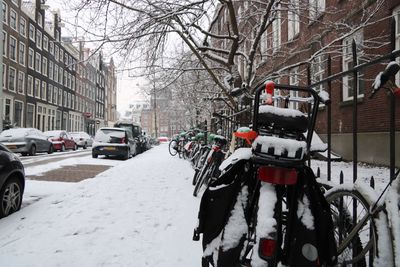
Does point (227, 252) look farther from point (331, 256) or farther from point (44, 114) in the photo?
point (44, 114)

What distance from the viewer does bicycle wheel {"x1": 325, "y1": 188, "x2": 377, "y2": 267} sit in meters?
2.08

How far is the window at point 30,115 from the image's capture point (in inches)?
1399

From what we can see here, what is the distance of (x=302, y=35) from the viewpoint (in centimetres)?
1109

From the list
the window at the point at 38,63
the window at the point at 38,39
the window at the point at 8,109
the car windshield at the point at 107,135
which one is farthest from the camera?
the window at the point at 38,39

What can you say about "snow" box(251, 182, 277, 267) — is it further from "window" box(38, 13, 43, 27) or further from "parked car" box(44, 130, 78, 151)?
"window" box(38, 13, 43, 27)

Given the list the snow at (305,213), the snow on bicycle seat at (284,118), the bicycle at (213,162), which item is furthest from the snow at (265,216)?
the bicycle at (213,162)

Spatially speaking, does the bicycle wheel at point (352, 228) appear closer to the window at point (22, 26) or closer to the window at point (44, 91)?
the window at point (22, 26)

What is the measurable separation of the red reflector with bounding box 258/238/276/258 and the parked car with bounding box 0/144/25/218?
13.4 feet

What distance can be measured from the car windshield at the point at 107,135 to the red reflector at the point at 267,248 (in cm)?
1567

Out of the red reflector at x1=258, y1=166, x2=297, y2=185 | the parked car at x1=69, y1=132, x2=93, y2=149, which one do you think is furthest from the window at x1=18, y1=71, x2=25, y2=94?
the red reflector at x1=258, y1=166, x2=297, y2=185

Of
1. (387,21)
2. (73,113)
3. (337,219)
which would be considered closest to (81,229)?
(337,219)

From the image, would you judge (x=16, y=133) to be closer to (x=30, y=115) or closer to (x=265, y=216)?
(x=265, y=216)

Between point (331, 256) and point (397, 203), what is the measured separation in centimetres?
48

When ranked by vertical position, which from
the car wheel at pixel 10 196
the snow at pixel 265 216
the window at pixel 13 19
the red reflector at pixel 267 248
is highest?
the window at pixel 13 19
